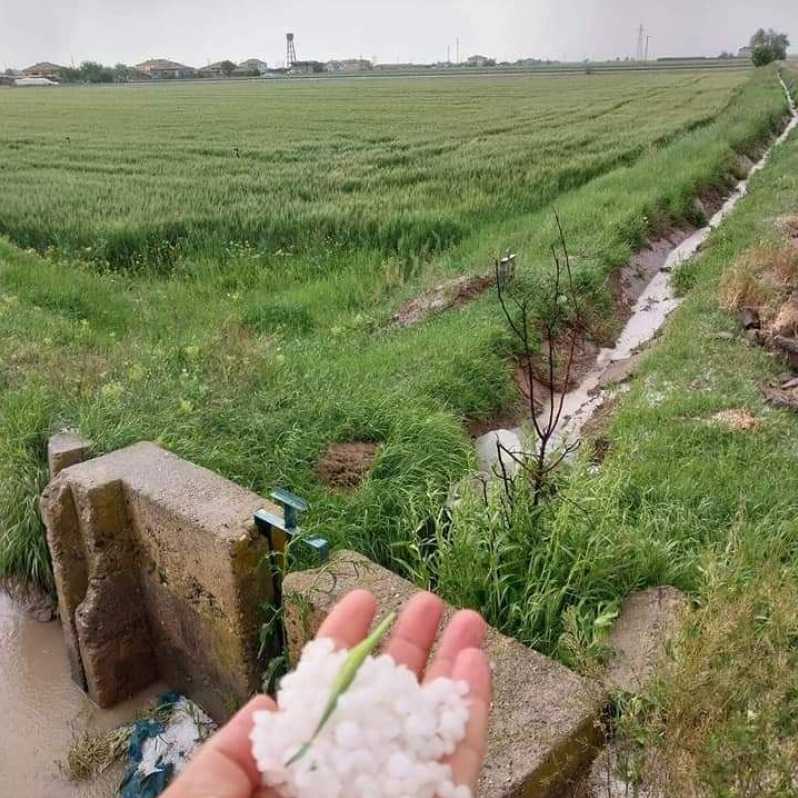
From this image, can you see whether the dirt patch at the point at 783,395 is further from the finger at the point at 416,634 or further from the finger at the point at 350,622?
the finger at the point at 350,622

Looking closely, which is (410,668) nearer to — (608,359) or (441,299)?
(441,299)

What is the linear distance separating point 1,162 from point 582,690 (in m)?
18.6

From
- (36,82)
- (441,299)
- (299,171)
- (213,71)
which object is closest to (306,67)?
(213,71)

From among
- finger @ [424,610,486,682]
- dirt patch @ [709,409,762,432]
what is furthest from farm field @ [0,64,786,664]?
dirt patch @ [709,409,762,432]

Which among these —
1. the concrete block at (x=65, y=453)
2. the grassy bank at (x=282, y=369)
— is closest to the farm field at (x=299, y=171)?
the grassy bank at (x=282, y=369)

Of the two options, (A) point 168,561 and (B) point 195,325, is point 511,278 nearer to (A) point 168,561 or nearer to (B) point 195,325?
(B) point 195,325

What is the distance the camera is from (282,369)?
5.22m

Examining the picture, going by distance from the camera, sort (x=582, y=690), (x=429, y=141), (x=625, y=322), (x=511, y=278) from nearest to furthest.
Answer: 1. (x=582, y=690)
2. (x=511, y=278)
3. (x=625, y=322)
4. (x=429, y=141)

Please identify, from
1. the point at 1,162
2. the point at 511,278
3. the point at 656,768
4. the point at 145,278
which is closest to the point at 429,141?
the point at 1,162

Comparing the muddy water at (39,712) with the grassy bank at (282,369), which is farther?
the grassy bank at (282,369)

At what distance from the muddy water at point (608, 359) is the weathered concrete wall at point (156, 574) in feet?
4.43

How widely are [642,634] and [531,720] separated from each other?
74cm

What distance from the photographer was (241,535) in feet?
9.89

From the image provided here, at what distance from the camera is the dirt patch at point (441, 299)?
7911 millimetres
